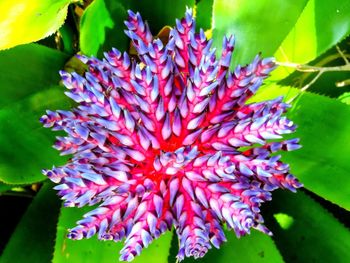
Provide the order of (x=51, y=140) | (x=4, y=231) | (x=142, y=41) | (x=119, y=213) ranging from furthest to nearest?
(x=4, y=231) < (x=51, y=140) < (x=142, y=41) < (x=119, y=213)

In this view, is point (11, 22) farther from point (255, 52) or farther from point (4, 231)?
point (4, 231)

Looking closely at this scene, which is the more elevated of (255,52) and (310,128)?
(255,52)

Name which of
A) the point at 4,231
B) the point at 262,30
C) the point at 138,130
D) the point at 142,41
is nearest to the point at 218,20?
the point at 262,30

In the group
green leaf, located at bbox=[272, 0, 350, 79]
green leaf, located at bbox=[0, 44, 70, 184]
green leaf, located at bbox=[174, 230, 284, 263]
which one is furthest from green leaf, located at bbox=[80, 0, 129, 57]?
green leaf, located at bbox=[174, 230, 284, 263]

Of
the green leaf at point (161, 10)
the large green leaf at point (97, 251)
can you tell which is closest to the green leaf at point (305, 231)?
the large green leaf at point (97, 251)

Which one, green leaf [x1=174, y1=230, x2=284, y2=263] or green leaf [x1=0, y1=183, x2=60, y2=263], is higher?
green leaf [x1=0, y1=183, x2=60, y2=263]

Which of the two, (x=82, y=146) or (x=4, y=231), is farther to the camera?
(x=4, y=231)

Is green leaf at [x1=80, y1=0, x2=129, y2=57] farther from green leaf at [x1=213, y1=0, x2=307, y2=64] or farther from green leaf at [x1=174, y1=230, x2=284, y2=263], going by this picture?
green leaf at [x1=174, y1=230, x2=284, y2=263]
